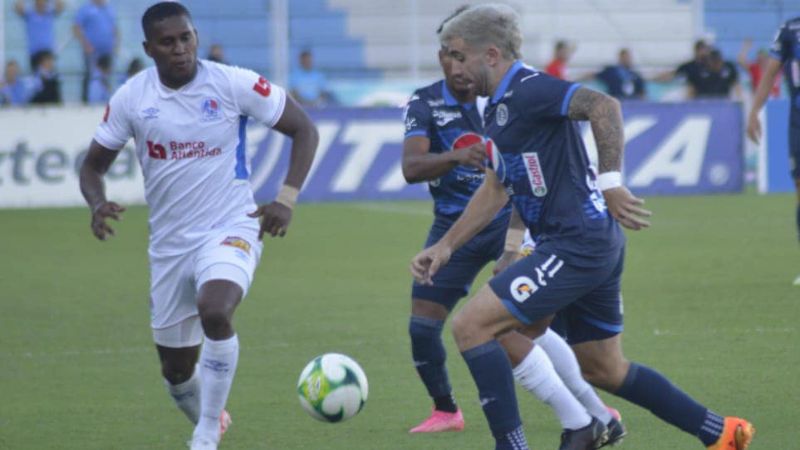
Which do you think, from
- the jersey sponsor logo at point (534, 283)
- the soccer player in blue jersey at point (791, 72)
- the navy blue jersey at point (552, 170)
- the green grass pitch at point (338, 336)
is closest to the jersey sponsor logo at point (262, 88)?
the navy blue jersey at point (552, 170)

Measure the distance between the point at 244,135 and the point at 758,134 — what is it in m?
6.25

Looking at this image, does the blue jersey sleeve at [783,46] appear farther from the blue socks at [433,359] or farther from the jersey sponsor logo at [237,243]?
the jersey sponsor logo at [237,243]

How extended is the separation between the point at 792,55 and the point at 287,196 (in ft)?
20.3

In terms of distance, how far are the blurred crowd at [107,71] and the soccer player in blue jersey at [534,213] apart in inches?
650

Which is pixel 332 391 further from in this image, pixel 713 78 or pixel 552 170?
pixel 713 78

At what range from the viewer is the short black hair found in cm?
744

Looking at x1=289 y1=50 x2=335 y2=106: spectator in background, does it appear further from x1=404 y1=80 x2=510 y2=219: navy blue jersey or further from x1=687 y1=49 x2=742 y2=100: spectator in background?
x1=404 y1=80 x2=510 y2=219: navy blue jersey

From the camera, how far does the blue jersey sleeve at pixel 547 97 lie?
6227mm

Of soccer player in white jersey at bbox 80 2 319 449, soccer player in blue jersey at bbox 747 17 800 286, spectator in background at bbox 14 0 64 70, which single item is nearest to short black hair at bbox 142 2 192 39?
soccer player in white jersey at bbox 80 2 319 449

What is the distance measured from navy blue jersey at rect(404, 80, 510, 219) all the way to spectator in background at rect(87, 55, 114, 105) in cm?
1620

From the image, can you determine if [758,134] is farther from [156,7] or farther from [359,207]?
Result: [359,207]

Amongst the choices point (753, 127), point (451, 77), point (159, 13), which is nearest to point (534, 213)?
point (451, 77)

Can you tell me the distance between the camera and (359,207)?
21.7 metres

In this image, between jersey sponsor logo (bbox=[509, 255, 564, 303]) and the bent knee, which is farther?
the bent knee
